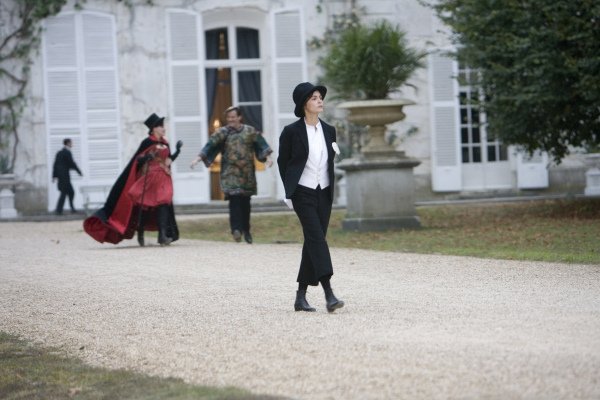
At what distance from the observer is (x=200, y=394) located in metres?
4.53

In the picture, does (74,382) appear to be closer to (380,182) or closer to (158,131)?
(158,131)

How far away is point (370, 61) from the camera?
1354 centimetres

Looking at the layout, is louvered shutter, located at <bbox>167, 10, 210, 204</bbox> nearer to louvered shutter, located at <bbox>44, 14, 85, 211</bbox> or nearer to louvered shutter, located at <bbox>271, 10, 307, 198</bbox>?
louvered shutter, located at <bbox>271, 10, 307, 198</bbox>

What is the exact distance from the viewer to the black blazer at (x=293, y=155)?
669 centimetres

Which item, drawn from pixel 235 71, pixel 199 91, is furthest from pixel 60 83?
pixel 235 71

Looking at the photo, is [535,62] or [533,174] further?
[533,174]

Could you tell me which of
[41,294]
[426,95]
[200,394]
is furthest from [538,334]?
[426,95]

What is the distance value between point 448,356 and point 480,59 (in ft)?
34.1

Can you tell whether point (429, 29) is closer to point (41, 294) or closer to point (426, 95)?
point (426, 95)

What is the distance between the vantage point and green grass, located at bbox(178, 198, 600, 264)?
10.6 m

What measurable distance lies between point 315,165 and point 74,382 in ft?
7.44

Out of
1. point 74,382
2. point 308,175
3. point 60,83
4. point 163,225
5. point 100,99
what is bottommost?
point 74,382

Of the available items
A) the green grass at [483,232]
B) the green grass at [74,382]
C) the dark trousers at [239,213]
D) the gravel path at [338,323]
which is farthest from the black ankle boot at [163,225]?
the green grass at [74,382]

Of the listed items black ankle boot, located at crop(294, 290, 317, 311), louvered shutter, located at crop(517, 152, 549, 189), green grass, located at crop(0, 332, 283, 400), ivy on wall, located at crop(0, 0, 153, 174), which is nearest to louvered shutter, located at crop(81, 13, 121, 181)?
ivy on wall, located at crop(0, 0, 153, 174)
